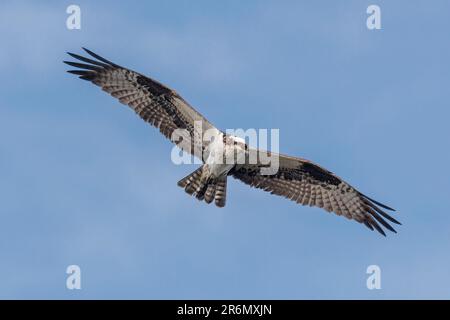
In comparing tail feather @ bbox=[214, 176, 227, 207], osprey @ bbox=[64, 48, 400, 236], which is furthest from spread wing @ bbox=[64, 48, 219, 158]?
tail feather @ bbox=[214, 176, 227, 207]

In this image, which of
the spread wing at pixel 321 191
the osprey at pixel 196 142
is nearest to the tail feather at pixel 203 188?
the osprey at pixel 196 142

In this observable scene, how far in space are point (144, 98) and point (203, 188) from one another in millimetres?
2121

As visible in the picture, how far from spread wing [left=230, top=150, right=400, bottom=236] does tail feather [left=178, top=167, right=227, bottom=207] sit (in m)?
0.91

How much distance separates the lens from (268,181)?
20.5 meters

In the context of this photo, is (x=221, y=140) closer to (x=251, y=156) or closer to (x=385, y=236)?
(x=251, y=156)

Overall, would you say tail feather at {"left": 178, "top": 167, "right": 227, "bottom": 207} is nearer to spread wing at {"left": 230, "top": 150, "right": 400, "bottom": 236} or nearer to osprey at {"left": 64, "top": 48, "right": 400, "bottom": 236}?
osprey at {"left": 64, "top": 48, "right": 400, "bottom": 236}

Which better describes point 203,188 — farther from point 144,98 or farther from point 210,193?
point 144,98

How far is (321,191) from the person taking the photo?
812 inches

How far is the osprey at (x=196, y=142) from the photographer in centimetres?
1947

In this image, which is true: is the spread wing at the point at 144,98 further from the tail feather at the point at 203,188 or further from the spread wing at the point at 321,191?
the spread wing at the point at 321,191

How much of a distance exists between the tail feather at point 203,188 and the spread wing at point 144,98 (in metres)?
0.54

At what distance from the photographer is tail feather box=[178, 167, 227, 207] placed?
19.5m

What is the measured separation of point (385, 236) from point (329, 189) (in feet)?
4.84
